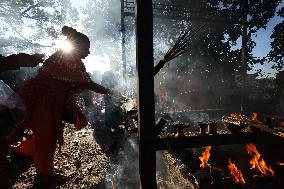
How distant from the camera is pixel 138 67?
139 inches

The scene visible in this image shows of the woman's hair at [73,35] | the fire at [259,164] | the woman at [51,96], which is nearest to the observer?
the woman at [51,96]

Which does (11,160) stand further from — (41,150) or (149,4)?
(149,4)

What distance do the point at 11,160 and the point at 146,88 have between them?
4.57 metres

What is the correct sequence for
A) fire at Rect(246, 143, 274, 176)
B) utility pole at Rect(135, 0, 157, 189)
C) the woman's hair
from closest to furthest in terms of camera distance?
1. utility pole at Rect(135, 0, 157, 189)
2. the woman's hair
3. fire at Rect(246, 143, 274, 176)

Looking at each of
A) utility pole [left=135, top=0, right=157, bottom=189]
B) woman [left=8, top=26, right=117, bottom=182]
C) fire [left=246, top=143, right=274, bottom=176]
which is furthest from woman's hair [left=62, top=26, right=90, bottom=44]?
fire [left=246, top=143, right=274, bottom=176]

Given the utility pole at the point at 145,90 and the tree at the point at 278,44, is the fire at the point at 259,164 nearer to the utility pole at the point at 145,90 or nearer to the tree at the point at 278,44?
the utility pole at the point at 145,90

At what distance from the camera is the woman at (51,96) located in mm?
3807

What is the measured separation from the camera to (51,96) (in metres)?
3.91

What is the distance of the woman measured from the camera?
12.5 ft

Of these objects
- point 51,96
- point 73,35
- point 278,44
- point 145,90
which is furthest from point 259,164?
point 278,44

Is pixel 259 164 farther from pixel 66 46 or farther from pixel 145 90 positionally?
pixel 66 46

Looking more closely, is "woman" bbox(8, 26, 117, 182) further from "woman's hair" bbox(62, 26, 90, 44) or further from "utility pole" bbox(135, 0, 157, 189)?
"utility pole" bbox(135, 0, 157, 189)

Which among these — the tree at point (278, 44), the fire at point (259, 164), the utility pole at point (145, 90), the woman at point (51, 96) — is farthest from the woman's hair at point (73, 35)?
the tree at point (278, 44)

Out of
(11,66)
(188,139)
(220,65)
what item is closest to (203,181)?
(188,139)
